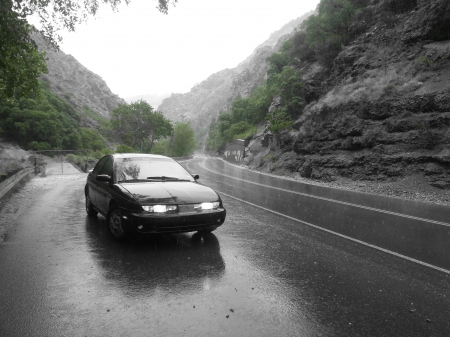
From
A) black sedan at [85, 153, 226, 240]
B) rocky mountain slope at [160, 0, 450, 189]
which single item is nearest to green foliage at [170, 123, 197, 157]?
rocky mountain slope at [160, 0, 450, 189]

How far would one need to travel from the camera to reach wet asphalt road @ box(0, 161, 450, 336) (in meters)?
3.07

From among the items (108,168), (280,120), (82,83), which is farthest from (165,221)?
(82,83)

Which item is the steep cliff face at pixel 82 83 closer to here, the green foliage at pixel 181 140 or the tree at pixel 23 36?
Result: the green foliage at pixel 181 140

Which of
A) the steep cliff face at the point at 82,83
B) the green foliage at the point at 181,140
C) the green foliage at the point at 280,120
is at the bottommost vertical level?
the green foliage at the point at 181,140

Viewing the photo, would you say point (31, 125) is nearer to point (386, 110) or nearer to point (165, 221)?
point (386, 110)

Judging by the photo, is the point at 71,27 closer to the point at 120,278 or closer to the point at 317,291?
the point at 120,278

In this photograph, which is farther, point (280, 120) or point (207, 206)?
point (280, 120)

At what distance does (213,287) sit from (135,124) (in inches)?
2386

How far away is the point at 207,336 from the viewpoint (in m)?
Answer: 2.88

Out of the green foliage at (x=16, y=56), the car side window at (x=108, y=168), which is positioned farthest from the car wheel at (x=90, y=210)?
the green foliage at (x=16, y=56)

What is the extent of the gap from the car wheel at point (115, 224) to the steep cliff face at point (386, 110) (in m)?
12.6

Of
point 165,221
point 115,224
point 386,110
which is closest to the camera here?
point 165,221

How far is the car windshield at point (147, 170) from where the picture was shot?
248 inches

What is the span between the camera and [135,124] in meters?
61.3
